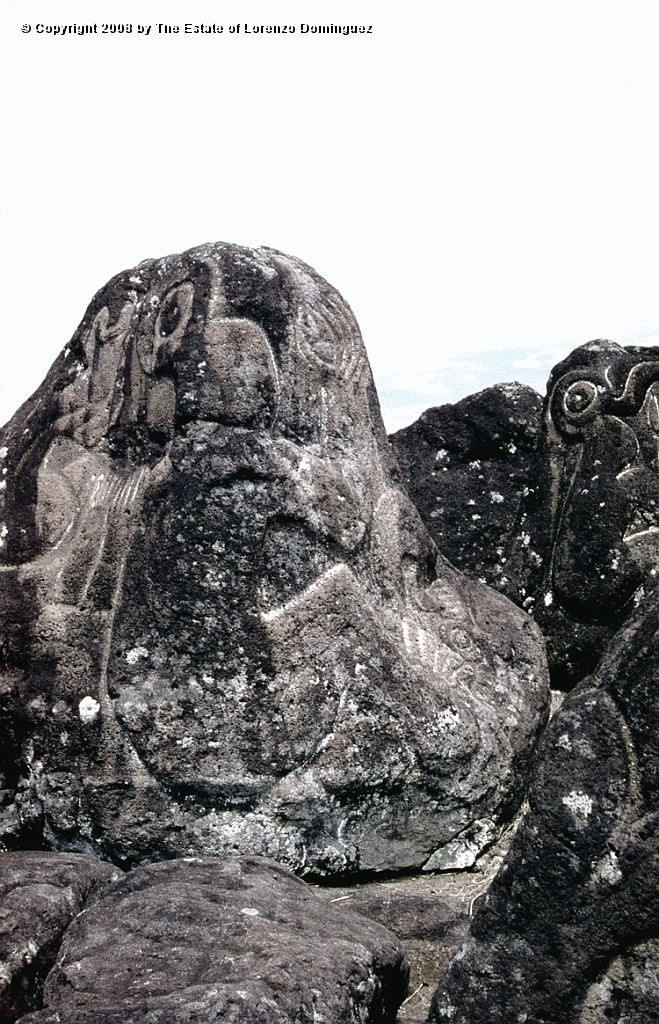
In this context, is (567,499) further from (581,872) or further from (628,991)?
(628,991)

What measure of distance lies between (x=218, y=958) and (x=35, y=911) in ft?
3.08

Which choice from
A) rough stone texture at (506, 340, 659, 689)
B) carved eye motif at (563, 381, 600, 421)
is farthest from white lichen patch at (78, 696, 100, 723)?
carved eye motif at (563, 381, 600, 421)

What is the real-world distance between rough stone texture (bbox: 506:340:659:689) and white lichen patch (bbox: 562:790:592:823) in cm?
400

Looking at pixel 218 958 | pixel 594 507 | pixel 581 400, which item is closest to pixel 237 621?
pixel 218 958

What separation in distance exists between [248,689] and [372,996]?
5.74ft

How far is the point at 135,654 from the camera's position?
533 centimetres

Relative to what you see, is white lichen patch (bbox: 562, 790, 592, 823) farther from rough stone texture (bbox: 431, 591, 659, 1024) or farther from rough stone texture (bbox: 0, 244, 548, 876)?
rough stone texture (bbox: 0, 244, 548, 876)

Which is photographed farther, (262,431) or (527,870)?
(262,431)

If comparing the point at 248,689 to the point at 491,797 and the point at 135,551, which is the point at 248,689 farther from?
the point at 491,797

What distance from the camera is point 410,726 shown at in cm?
535

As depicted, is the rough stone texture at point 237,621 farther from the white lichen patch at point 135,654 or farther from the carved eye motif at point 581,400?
the carved eye motif at point 581,400

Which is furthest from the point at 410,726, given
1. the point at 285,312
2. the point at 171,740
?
the point at 285,312

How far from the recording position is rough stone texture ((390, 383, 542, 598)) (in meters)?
7.96

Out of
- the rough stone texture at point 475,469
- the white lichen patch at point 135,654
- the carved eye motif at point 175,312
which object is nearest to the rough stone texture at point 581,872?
the white lichen patch at point 135,654
